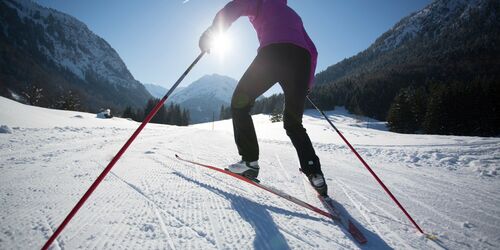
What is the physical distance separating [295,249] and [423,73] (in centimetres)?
12329

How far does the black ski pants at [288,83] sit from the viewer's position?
2.12 metres

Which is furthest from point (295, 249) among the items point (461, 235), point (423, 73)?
point (423, 73)

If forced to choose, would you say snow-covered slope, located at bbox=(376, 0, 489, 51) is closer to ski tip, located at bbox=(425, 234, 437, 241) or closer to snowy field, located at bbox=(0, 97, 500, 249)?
snowy field, located at bbox=(0, 97, 500, 249)

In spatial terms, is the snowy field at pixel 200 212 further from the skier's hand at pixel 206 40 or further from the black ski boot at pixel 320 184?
the skier's hand at pixel 206 40

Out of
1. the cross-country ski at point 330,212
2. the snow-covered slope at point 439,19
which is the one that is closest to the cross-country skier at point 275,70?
the cross-country ski at point 330,212

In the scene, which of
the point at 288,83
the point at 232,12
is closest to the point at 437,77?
the point at 288,83

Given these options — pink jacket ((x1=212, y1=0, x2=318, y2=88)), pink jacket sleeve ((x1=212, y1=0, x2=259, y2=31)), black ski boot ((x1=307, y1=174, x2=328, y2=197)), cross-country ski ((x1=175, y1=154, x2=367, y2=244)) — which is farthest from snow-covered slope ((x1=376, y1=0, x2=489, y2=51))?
cross-country ski ((x1=175, y1=154, x2=367, y2=244))

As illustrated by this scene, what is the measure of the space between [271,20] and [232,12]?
1.29 ft

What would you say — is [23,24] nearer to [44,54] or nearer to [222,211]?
[44,54]

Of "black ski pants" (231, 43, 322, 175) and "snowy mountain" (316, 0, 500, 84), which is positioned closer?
"black ski pants" (231, 43, 322, 175)

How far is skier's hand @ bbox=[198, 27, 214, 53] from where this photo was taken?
85.1 inches

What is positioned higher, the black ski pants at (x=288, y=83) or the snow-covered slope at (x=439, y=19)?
the snow-covered slope at (x=439, y=19)

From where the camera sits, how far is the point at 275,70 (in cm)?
220

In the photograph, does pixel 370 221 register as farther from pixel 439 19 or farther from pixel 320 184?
pixel 439 19
